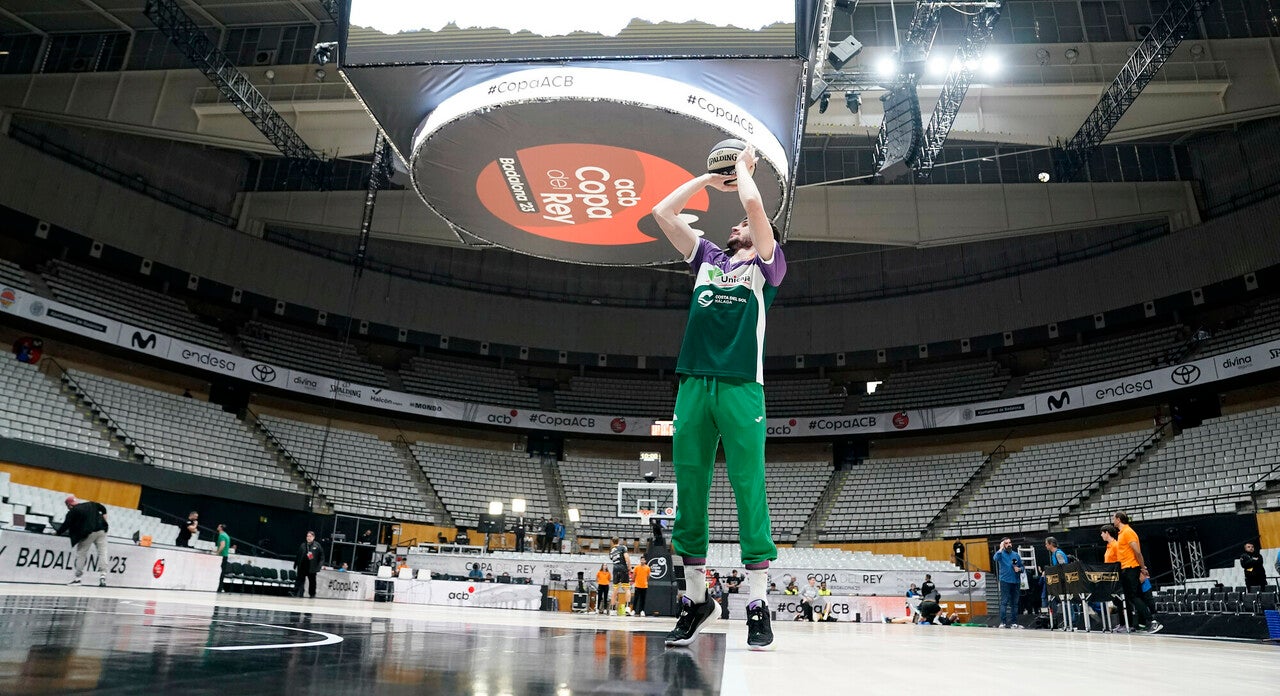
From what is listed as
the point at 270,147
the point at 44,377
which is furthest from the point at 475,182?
the point at 44,377

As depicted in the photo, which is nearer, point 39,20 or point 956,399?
point 39,20

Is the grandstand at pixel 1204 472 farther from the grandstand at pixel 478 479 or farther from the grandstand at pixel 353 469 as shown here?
the grandstand at pixel 353 469

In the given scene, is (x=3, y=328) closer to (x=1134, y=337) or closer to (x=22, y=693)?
(x=22, y=693)

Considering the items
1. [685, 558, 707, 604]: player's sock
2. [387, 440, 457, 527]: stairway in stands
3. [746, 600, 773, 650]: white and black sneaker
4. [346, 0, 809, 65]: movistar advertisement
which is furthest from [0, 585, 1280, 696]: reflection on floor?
[387, 440, 457, 527]: stairway in stands

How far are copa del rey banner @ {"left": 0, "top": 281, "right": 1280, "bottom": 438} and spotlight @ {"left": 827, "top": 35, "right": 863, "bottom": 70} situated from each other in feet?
32.5

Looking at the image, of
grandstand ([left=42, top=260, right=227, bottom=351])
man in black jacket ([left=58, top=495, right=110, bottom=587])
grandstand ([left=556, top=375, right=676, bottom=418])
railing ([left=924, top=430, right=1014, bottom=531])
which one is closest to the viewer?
man in black jacket ([left=58, top=495, right=110, bottom=587])

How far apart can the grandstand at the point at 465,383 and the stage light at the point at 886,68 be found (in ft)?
68.0

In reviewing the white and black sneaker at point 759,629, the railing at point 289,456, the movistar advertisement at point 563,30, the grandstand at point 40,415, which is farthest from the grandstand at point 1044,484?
the grandstand at point 40,415

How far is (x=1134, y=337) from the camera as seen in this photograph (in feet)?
87.5

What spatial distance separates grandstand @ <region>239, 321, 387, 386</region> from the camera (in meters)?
27.8

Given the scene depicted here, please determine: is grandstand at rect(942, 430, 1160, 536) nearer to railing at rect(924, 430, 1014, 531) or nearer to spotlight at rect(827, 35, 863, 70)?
railing at rect(924, 430, 1014, 531)

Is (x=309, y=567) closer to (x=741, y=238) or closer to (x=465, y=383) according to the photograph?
(x=741, y=238)

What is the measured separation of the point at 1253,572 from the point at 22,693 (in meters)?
16.7

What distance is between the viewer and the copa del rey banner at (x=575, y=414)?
21844mm
